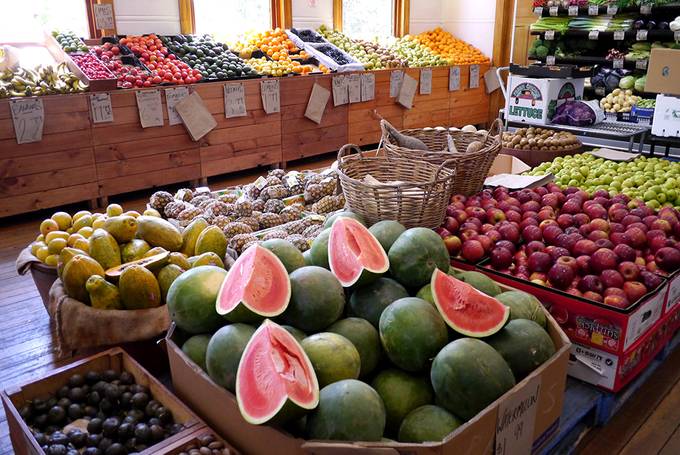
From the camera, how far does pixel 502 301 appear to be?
59.3 inches

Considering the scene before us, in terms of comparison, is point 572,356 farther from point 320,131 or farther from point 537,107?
point 320,131

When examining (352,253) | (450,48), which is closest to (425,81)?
(450,48)

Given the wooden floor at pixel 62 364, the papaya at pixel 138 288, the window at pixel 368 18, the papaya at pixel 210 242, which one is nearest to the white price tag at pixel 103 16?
the wooden floor at pixel 62 364

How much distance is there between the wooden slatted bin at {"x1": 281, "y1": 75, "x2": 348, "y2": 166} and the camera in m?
5.56

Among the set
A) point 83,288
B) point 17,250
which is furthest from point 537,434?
point 17,250

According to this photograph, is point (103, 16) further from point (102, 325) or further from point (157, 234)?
point (102, 325)

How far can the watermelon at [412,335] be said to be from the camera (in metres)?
1.23

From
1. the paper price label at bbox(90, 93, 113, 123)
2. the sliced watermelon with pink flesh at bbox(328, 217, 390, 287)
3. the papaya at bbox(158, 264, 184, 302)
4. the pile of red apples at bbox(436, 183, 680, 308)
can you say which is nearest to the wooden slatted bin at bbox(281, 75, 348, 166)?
the paper price label at bbox(90, 93, 113, 123)

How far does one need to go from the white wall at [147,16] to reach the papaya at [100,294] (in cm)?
426

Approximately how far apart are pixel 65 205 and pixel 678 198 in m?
4.13

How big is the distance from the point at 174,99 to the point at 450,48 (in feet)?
14.7

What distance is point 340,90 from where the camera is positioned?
19.5 ft

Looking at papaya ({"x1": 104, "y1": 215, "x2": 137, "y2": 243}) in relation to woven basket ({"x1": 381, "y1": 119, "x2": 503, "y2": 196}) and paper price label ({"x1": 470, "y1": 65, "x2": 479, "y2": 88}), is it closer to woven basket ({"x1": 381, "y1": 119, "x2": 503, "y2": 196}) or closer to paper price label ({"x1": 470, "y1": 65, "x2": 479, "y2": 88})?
woven basket ({"x1": 381, "y1": 119, "x2": 503, "y2": 196})

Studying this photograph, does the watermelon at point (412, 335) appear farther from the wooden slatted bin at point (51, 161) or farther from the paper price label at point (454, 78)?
Answer: the paper price label at point (454, 78)
